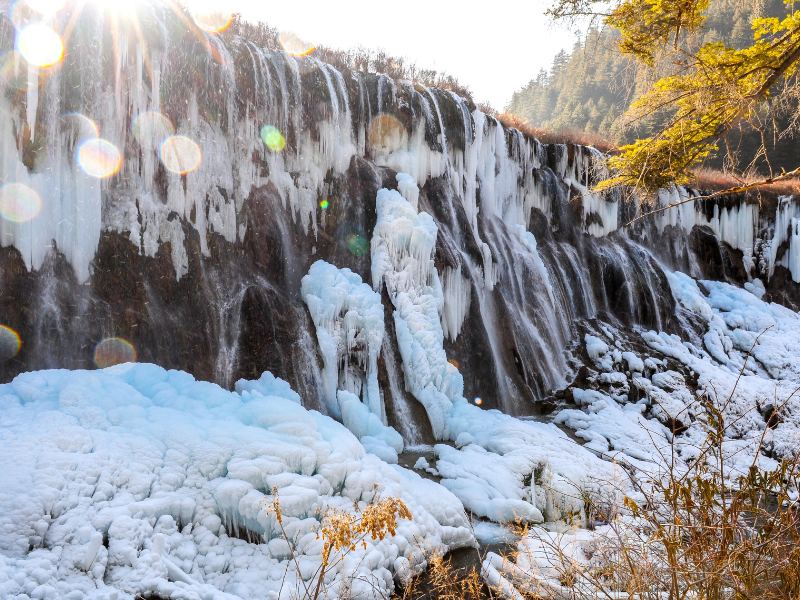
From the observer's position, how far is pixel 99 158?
284 inches

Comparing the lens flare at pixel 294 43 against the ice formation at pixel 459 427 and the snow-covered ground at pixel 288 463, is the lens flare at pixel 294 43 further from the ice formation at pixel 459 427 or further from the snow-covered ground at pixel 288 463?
the ice formation at pixel 459 427

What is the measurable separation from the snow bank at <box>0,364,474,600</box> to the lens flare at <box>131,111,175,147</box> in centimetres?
351

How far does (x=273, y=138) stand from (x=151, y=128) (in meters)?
2.09

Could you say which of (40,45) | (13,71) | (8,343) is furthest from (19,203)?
(40,45)

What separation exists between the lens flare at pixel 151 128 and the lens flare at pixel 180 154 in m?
0.10

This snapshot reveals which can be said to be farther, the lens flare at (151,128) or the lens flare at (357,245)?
the lens flare at (357,245)

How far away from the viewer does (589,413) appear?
428 inches

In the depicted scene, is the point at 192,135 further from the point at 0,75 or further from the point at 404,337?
the point at 404,337

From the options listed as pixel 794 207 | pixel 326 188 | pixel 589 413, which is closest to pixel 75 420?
pixel 326 188

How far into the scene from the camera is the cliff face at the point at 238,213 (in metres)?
6.81

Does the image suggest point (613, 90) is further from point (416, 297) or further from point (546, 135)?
point (546, 135)

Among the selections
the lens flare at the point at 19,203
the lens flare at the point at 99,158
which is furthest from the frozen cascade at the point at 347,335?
the lens flare at the point at 19,203

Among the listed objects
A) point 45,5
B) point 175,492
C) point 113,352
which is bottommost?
point 175,492

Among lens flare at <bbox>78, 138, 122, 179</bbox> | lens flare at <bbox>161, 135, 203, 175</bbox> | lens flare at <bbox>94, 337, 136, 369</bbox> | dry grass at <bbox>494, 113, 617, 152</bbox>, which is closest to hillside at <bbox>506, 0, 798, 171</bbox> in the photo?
dry grass at <bbox>494, 113, 617, 152</bbox>
